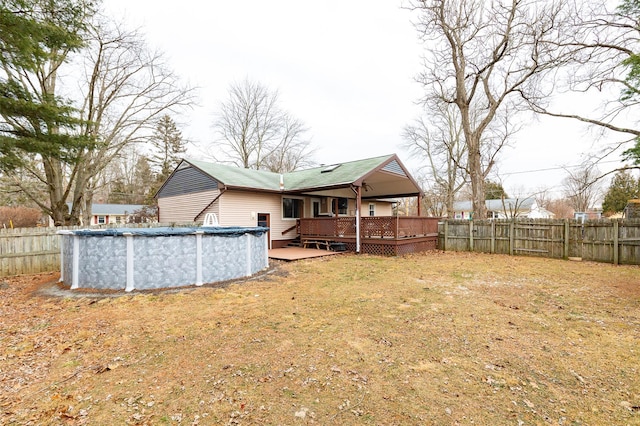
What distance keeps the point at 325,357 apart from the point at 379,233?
9501 mm

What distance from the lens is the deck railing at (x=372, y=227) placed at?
1225 cm

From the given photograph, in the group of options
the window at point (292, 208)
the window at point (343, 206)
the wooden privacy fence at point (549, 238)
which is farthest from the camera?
the window at point (343, 206)

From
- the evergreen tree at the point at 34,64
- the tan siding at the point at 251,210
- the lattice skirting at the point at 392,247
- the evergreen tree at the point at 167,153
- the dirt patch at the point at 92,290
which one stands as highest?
the evergreen tree at the point at 167,153

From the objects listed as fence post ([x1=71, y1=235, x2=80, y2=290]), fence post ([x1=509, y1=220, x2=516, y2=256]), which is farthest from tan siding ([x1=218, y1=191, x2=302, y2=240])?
fence post ([x1=509, y1=220, x2=516, y2=256])

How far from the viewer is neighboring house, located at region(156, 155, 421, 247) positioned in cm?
1256

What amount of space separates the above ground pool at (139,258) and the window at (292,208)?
7469mm

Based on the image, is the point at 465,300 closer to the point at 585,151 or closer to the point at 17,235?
the point at 585,151

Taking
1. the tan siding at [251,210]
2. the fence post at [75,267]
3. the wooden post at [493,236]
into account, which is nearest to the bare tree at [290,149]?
the tan siding at [251,210]

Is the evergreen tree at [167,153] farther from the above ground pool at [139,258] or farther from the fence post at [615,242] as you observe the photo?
the fence post at [615,242]

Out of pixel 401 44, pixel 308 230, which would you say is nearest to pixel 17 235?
pixel 308 230

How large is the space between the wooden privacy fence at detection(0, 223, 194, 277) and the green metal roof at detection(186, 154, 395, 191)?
598 centimetres

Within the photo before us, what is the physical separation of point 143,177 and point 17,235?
1060 inches

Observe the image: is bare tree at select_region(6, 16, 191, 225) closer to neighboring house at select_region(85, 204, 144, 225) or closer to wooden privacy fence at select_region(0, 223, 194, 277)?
wooden privacy fence at select_region(0, 223, 194, 277)

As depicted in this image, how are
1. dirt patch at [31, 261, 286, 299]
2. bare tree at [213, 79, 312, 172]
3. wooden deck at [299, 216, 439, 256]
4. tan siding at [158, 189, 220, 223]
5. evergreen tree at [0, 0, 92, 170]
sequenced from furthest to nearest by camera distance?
bare tree at [213, 79, 312, 172], tan siding at [158, 189, 220, 223], wooden deck at [299, 216, 439, 256], dirt patch at [31, 261, 286, 299], evergreen tree at [0, 0, 92, 170]
